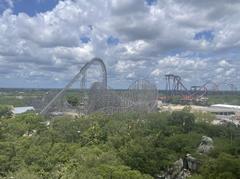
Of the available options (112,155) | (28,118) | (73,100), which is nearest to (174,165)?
(112,155)

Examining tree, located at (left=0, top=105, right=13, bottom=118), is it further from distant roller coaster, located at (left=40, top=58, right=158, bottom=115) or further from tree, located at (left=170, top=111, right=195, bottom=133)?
tree, located at (left=170, top=111, right=195, bottom=133)

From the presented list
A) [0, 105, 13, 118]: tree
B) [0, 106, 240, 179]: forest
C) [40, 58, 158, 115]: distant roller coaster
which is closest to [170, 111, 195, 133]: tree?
[0, 106, 240, 179]: forest

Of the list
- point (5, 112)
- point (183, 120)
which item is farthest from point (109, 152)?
point (5, 112)

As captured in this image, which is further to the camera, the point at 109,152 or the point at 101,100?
the point at 101,100

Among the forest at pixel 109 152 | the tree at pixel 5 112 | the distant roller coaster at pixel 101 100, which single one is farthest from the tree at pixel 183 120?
the tree at pixel 5 112

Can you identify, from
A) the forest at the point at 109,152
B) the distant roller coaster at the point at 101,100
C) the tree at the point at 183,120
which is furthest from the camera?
the distant roller coaster at the point at 101,100

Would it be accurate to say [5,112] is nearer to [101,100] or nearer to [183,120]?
[101,100]

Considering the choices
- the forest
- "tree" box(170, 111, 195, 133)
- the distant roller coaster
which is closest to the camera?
the forest

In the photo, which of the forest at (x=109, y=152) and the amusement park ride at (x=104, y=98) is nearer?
the forest at (x=109, y=152)

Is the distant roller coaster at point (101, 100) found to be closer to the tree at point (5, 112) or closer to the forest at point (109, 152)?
the tree at point (5, 112)
